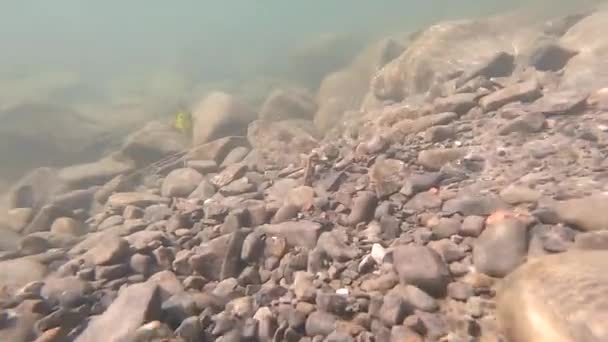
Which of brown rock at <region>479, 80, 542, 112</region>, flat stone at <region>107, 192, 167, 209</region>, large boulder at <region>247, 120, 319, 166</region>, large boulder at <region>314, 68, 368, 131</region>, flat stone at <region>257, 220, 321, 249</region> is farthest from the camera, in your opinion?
large boulder at <region>314, 68, 368, 131</region>

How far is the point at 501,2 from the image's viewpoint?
903 inches

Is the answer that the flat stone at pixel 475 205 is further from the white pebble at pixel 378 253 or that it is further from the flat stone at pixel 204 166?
the flat stone at pixel 204 166

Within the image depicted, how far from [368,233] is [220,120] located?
20.2 ft

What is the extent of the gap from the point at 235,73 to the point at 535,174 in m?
20.3

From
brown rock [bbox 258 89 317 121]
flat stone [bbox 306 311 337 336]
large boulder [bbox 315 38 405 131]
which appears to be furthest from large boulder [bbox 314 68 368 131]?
flat stone [bbox 306 311 337 336]

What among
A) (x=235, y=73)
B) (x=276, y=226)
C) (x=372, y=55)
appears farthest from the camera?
(x=235, y=73)

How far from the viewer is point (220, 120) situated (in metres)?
9.40

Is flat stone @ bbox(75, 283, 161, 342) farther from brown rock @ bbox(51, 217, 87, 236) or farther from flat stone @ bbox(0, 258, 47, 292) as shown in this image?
brown rock @ bbox(51, 217, 87, 236)

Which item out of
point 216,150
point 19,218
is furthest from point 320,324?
point 19,218

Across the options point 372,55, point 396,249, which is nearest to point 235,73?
point 372,55

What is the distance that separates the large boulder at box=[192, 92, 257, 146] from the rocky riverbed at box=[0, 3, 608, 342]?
4.60ft

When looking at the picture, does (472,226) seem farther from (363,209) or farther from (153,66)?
(153,66)

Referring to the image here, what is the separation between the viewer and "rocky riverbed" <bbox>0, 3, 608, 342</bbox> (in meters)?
2.84

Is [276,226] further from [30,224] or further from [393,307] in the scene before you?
[30,224]
